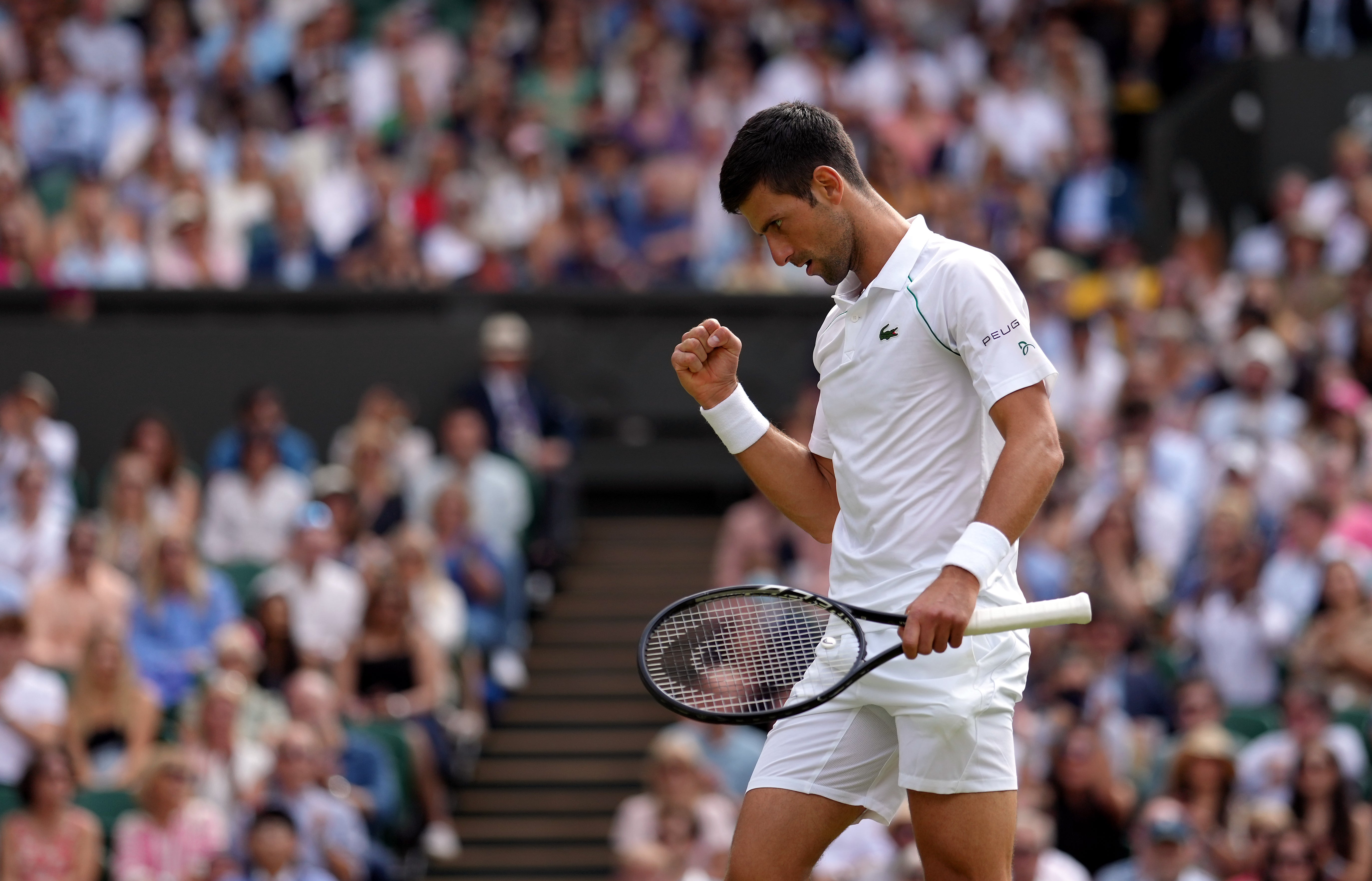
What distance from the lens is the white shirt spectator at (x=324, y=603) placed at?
30.1ft

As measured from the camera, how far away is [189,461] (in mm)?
11992

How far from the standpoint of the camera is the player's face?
381 cm

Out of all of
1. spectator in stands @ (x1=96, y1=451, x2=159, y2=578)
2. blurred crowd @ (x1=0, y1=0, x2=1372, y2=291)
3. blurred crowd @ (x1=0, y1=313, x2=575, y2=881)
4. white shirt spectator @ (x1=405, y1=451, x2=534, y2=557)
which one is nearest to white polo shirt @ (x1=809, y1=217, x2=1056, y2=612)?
blurred crowd @ (x1=0, y1=313, x2=575, y2=881)

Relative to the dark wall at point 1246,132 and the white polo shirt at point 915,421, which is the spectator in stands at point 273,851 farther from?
the dark wall at point 1246,132

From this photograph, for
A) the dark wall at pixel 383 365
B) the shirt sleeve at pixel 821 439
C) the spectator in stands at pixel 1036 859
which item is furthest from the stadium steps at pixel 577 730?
the shirt sleeve at pixel 821 439

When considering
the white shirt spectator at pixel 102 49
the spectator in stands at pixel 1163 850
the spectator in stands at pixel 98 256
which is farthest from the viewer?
the white shirt spectator at pixel 102 49

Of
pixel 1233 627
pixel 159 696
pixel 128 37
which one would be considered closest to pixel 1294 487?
pixel 1233 627

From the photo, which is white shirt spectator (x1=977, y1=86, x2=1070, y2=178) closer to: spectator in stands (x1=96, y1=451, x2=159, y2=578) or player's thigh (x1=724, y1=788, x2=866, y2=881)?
spectator in stands (x1=96, y1=451, x2=159, y2=578)

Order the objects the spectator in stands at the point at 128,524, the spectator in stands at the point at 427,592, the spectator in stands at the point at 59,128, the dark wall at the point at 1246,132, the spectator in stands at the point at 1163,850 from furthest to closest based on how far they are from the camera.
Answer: the dark wall at the point at 1246,132 → the spectator in stands at the point at 59,128 → the spectator in stands at the point at 128,524 → the spectator in stands at the point at 427,592 → the spectator in stands at the point at 1163,850

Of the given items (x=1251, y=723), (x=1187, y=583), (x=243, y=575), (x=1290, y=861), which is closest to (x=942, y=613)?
(x=1290, y=861)

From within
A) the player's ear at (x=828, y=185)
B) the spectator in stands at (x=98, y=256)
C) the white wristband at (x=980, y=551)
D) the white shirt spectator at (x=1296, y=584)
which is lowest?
the white shirt spectator at (x=1296, y=584)

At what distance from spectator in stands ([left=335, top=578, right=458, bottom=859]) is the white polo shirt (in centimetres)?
526

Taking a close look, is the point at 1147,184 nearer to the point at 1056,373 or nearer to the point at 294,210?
the point at 294,210

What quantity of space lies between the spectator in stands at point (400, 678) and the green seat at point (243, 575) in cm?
109
